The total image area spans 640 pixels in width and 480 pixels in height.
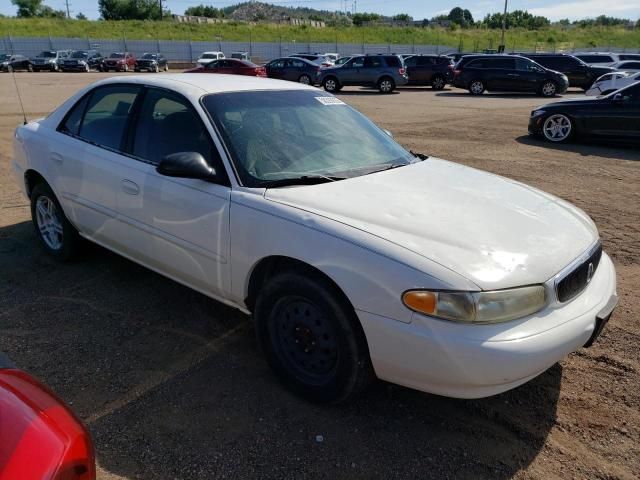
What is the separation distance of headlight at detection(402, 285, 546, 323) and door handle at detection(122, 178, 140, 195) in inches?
81.3

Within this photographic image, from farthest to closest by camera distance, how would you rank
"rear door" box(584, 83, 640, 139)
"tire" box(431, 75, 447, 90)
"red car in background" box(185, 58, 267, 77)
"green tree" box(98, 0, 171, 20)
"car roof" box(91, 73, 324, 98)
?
"green tree" box(98, 0, 171, 20) < "red car in background" box(185, 58, 267, 77) < "tire" box(431, 75, 447, 90) < "rear door" box(584, 83, 640, 139) < "car roof" box(91, 73, 324, 98)

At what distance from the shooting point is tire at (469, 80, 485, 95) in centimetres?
2345

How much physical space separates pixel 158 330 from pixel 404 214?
1884 millimetres

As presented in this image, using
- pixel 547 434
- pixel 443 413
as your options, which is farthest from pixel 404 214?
pixel 547 434

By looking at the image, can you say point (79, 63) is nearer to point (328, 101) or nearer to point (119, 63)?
point (119, 63)

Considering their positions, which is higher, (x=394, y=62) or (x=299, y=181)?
(x=394, y=62)

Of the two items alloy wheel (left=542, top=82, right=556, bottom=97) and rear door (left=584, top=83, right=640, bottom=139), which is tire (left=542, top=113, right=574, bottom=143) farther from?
alloy wheel (left=542, top=82, right=556, bottom=97)

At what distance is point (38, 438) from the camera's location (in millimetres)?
1334

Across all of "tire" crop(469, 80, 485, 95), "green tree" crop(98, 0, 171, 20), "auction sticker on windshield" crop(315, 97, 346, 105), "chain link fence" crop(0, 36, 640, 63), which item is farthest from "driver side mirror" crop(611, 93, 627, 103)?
"green tree" crop(98, 0, 171, 20)

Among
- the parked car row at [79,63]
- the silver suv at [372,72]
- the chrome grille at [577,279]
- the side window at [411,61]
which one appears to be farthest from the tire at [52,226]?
the parked car row at [79,63]

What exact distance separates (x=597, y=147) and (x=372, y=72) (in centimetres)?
1484

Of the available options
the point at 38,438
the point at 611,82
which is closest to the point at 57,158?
the point at 38,438

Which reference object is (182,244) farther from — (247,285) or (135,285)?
(135,285)

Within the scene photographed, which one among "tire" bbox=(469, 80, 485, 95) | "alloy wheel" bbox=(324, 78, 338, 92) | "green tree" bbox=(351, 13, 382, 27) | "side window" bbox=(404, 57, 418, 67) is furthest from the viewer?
"green tree" bbox=(351, 13, 382, 27)
